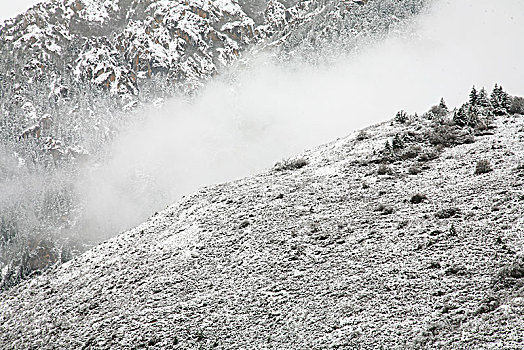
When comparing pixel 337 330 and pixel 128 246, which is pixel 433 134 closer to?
pixel 337 330

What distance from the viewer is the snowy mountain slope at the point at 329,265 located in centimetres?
1359

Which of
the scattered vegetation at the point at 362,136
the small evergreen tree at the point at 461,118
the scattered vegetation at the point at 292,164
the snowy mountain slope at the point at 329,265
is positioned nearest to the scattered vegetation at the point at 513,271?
the snowy mountain slope at the point at 329,265

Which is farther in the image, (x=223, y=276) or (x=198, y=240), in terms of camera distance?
(x=198, y=240)

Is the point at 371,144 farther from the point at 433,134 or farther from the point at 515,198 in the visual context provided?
the point at 515,198

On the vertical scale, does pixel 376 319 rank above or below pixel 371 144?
below

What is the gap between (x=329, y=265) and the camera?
17656mm

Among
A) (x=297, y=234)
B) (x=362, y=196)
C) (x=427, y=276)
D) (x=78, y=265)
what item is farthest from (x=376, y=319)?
(x=78, y=265)

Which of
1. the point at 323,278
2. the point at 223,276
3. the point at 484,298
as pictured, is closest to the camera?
the point at 484,298

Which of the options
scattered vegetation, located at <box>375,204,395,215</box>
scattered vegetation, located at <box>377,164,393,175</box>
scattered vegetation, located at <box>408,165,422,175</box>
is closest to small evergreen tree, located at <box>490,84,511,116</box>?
scattered vegetation, located at <box>408,165,422,175</box>

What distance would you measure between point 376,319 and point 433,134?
58.5 feet

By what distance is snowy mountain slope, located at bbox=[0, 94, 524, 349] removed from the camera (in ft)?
44.6

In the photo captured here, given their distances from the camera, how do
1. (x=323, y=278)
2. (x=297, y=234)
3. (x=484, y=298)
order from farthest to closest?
(x=297, y=234), (x=323, y=278), (x=484, y=298)

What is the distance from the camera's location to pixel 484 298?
1291 centimetres

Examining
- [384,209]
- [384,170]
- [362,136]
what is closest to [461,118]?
[362,136]
